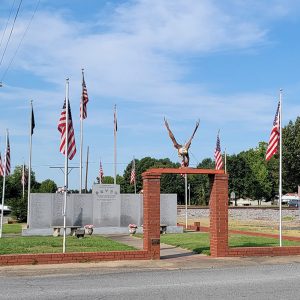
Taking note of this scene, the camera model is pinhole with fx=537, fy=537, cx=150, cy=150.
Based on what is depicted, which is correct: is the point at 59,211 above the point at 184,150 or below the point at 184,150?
below

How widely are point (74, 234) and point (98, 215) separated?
113 inches

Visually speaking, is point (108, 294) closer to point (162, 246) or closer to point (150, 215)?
point (150, 215)

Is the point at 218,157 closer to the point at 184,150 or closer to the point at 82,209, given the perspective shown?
the point at 82,209

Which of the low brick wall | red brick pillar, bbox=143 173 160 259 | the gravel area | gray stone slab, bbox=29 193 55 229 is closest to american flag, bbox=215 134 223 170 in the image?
gray stone slab, bbox=29 193 55 229

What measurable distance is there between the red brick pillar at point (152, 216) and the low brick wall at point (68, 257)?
288 millimetres

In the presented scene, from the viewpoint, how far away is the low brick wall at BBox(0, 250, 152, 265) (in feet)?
51.9

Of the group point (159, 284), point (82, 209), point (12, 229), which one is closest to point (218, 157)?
point (82, 209)

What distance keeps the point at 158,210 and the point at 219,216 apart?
83.1 inches

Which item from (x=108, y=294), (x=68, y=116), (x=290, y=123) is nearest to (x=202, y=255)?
(x=68, y=116)

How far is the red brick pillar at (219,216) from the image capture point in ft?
58.2

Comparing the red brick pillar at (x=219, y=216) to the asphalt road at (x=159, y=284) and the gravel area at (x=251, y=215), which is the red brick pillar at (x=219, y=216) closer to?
the asphalt road at (x=159, y=284)

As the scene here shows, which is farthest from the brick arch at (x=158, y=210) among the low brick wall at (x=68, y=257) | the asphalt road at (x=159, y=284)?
the asphalt road at (x=159, y=284)

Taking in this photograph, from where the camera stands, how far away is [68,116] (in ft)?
65.4

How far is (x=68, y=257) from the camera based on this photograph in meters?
16.3
